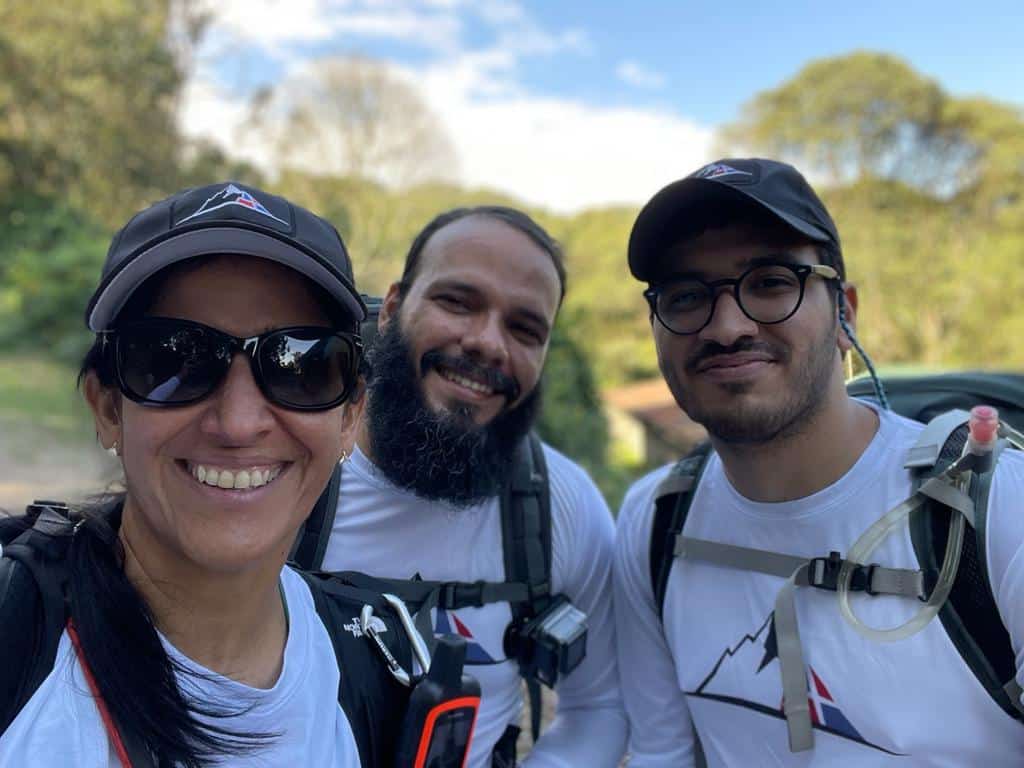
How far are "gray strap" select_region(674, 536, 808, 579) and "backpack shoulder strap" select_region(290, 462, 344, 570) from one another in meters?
1.01

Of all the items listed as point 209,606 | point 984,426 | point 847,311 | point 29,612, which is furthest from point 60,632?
point 847,311

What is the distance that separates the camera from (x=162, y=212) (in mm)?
1255

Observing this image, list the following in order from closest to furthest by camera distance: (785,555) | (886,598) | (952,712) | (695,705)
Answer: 1. (952,712)
2. (886,598)
3. (785,555)
4. (695,705)

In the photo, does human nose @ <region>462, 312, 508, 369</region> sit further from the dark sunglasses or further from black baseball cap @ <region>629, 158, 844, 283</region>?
the dark sunglasses

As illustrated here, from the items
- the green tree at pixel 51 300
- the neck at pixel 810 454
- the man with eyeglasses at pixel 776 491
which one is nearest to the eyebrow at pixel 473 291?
the man with eyeglasses at pixel 776 491

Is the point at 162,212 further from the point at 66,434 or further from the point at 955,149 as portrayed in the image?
the point at 955,149

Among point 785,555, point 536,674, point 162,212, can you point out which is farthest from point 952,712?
point 162,212

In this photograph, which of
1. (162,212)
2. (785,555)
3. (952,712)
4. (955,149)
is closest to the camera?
(162,212)

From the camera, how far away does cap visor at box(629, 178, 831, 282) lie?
186 centimetres

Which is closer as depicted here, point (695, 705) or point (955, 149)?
point (695, 705)

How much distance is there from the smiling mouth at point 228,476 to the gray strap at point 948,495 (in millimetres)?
1450

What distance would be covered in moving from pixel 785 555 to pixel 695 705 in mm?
504

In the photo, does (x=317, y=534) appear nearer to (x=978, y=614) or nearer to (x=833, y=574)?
(x=833, y=574)

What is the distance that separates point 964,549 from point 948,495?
121 mm
